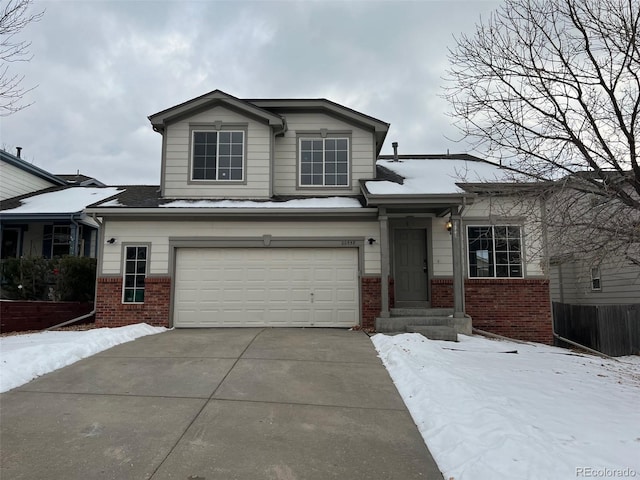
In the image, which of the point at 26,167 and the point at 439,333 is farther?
the point at 26,167

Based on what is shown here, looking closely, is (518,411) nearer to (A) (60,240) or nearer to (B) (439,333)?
(B) (439,333)

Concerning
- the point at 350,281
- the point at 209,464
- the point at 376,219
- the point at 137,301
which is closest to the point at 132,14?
the point at 137,301

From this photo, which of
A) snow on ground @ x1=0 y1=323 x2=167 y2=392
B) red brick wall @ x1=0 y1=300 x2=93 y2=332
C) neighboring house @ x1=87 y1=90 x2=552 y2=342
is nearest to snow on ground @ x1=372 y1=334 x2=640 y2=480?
neighboring house @ x1=87 y1=90 x2=552 y2=342

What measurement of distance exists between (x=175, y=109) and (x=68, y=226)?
7.39 meters

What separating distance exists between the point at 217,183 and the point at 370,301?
5.24 meters

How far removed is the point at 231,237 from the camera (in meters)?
10.6

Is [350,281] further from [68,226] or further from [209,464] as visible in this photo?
[68,226]

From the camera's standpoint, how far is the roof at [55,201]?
45.1 ft

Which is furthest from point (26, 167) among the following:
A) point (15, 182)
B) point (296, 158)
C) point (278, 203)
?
point (278, 203)

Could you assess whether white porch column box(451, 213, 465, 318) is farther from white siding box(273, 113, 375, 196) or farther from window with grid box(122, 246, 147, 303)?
window with grid box(122, 246, 147, 303)

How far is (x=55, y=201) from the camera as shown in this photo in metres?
15.0

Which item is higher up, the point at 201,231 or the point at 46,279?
the point at 201,231

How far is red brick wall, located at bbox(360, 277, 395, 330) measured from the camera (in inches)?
407

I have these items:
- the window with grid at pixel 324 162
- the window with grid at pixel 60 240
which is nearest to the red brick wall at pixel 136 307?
the window with grid at pixel 324 162
